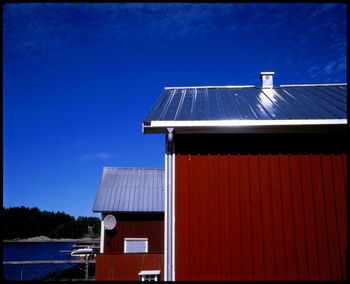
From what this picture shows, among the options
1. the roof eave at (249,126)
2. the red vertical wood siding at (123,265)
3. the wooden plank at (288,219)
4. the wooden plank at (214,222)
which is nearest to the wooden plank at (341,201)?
the roof eave at (249,126)

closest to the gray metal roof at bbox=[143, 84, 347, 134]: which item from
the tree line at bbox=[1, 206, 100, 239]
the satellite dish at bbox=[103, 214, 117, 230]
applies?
the satellite dish at bbox=[103, 214, 117, 230]

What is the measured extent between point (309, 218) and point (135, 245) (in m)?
12.0

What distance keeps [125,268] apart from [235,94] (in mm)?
8717

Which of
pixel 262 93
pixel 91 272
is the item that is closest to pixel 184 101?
pixel 262 93

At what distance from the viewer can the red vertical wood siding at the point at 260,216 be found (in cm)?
660

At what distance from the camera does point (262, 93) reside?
9234mm

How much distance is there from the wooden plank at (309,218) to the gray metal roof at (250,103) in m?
1.15

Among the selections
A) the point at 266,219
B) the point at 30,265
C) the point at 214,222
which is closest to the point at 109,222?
the point at 214,222

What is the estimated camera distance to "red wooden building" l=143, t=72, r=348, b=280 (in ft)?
21.7

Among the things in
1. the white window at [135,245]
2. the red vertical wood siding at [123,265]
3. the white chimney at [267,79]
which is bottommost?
the red vertical wood siding at [123,265]

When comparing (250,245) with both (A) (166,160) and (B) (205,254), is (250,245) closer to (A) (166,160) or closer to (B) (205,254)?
(B) (205,254)

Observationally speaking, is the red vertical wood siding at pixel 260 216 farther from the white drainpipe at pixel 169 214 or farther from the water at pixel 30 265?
the water at pixel 30 265

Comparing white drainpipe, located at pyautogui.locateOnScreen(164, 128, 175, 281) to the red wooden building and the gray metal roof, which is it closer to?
the red wooden building

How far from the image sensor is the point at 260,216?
6.79 metres
